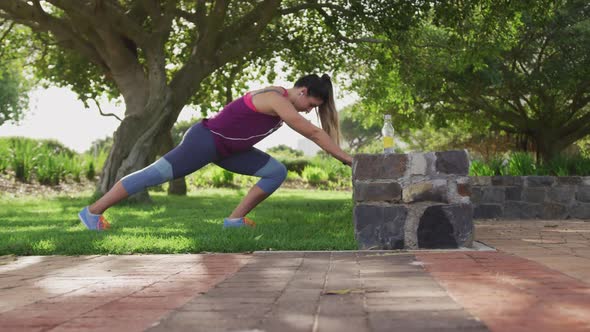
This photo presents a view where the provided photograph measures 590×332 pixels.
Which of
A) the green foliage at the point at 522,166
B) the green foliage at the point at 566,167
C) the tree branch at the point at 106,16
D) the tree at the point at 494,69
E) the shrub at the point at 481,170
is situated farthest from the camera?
the tree at the point at 494,69

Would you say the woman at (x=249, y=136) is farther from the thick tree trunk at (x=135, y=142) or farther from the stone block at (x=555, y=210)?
the thick tree trunk at (x=135, y=142)

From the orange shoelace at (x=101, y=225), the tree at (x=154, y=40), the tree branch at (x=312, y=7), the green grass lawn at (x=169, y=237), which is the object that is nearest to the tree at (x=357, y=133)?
the tree at (x=154, y=40)

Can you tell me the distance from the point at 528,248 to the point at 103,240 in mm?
3425

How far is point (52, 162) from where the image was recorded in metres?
17.4

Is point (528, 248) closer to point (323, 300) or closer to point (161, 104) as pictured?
point (323, 300)

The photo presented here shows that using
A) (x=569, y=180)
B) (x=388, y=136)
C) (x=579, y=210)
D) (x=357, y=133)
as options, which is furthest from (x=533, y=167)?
(x=357, y=133)

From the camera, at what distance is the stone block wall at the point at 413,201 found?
527 centimetres

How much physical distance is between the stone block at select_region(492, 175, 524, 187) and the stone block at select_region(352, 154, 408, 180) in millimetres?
5533

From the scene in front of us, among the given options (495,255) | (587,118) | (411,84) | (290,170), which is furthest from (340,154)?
(290,170)

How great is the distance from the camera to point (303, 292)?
10.9ft

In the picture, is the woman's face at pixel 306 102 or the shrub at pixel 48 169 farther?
the shrub at pixel 48 169

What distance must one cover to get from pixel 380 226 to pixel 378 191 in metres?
0.27

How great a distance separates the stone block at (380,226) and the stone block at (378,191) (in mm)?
63

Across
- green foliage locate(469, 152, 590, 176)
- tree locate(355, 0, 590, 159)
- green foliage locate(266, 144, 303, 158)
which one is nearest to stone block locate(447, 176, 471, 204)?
green foliage locate(469, 152, 590, 176)
